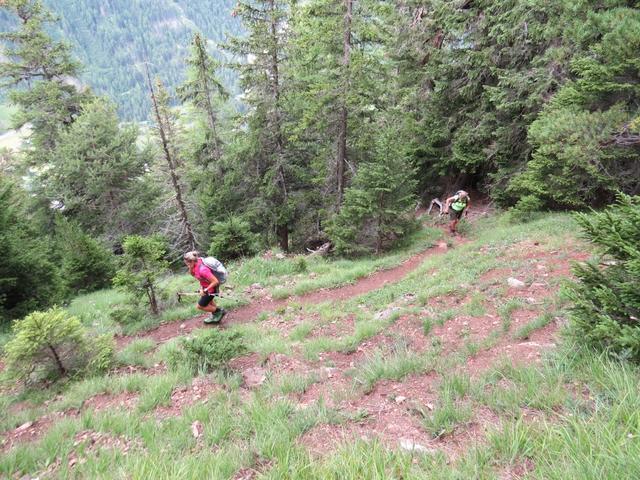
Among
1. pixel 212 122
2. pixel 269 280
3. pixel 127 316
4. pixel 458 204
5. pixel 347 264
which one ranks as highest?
pixel 212 122

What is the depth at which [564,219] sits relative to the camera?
12.7m

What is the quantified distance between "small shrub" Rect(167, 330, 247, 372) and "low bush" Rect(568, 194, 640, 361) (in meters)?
5.12

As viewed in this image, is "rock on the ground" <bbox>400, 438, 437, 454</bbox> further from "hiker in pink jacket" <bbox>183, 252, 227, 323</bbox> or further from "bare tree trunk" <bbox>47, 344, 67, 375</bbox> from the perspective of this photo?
"hiker in pink jacket" <bbox>183, 252, 227, 323</bbox>

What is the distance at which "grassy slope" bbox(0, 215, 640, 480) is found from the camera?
2.76 meters

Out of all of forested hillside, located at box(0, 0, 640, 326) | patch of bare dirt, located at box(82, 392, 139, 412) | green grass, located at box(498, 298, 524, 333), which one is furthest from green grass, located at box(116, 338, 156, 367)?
green grass, located at box(498, 298, 524, 333)

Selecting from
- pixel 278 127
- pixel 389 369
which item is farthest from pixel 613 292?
pixel 278 127

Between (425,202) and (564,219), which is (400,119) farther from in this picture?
(564,219)

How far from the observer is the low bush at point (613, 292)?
142 inches

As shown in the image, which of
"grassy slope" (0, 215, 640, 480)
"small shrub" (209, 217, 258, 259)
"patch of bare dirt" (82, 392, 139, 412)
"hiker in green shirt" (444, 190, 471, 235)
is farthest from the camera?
"small shrub" (209, 217, 258, 259)

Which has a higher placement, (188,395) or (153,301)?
(188,395)

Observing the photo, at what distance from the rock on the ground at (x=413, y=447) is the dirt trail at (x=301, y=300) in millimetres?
6919

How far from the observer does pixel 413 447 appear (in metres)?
3.26

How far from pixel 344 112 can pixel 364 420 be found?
13.5 meters

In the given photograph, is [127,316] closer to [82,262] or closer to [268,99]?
[82,262]
